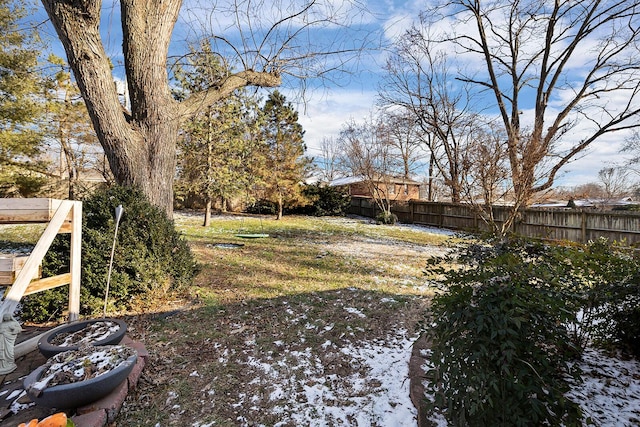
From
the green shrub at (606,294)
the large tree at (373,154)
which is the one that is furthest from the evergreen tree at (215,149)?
the green shrub at (606,294)

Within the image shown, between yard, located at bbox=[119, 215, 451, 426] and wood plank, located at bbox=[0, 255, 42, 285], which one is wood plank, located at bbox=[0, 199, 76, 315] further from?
yard, located at bbox=[119, 215, 451, 426]

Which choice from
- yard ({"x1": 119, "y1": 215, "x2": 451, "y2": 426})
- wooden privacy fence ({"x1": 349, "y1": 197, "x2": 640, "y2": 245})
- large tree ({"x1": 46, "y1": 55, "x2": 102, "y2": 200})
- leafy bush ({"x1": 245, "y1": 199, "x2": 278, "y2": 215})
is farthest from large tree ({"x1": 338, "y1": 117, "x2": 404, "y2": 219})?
large tree ({"x1": 46, "y1": 55, "x2": 102, "y2": 200})

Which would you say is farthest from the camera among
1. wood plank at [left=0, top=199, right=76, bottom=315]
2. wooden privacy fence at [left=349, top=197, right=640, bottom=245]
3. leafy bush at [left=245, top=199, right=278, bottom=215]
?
leafy bush at [left=245, top=199, right=278, bottom=215]

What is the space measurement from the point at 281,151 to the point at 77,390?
14459 mm

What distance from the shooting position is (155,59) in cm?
397

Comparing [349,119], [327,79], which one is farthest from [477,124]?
[327,79]

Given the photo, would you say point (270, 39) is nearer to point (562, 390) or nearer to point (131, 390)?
point (131, 390)

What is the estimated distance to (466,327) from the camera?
1.38 metres

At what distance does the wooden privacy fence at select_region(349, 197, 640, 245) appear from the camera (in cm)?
819

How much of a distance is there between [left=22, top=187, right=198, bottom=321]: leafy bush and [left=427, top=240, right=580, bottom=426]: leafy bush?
3.33 meters

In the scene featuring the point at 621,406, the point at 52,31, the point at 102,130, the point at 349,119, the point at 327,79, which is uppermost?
the point at 349,119

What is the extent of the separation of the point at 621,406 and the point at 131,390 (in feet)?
9.86

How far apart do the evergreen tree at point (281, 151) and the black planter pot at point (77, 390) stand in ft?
44.4

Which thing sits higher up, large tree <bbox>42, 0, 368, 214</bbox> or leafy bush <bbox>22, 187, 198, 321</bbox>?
large tree <bbox>42, 0, 368, 214</bbox>
